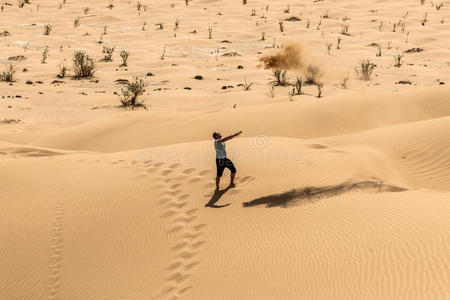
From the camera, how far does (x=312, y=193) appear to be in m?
5.32

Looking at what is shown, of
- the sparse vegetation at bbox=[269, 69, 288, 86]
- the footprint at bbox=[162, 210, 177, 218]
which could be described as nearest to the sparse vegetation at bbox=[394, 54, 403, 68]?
the sparse vegetation at bbox=[269, 69, 288, 86]

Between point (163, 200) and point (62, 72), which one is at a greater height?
point (62, 72)

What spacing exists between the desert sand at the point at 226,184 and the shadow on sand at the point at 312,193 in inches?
0.9

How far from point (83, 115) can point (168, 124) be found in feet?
7.80

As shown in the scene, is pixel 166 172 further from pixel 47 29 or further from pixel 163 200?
pixel 47 29

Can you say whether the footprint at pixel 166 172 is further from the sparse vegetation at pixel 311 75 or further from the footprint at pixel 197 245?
the sparse vegetation at pixel 311 75

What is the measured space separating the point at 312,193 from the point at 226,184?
120 cm

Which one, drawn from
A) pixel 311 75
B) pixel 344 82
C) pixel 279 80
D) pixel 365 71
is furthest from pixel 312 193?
pixel 365 71

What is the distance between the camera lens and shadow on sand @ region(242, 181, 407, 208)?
520 centimetres

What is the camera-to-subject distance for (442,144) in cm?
696

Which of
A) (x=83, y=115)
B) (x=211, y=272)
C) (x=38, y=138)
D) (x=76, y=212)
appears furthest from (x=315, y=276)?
(x=83, y=115)

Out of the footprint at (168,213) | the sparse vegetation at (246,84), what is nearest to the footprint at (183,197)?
the footprint at (168,213)

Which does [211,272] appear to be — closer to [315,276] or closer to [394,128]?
[315,276]

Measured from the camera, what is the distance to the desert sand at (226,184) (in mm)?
3969
